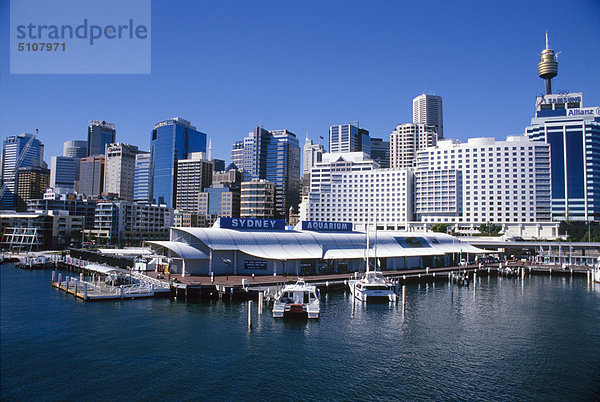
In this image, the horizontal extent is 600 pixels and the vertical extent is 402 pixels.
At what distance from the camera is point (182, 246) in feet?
263

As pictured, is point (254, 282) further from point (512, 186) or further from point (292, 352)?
point (512, 186)

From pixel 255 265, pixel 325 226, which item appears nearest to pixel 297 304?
pixel 255 265

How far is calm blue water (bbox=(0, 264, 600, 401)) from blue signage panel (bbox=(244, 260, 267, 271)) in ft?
63.3

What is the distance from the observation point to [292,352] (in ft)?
143

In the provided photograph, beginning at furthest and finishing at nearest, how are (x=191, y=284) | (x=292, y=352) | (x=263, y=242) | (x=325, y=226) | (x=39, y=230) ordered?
1. (x=39, y=230)
2. (x=325, y=226)
3. (x=263, y=242)
4. (x=191, y=284)
5. (x=292, y=352)

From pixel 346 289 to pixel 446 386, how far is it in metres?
46.4

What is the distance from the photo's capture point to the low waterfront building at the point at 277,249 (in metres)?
81.4

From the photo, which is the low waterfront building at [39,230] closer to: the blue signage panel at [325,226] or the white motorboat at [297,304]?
the blue signage panel at [325,226]

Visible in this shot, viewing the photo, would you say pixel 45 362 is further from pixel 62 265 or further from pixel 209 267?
pixel 62 265

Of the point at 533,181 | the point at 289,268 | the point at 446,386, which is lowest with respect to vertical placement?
the point at 446,386

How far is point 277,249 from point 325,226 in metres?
23.7

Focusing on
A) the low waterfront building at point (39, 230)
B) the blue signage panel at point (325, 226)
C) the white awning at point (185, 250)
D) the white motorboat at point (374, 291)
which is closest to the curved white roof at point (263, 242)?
the white awning at point (185, 250)

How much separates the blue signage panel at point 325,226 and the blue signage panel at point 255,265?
68.6 feet

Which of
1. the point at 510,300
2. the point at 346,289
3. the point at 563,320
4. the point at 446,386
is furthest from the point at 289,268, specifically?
the point at 446,386
